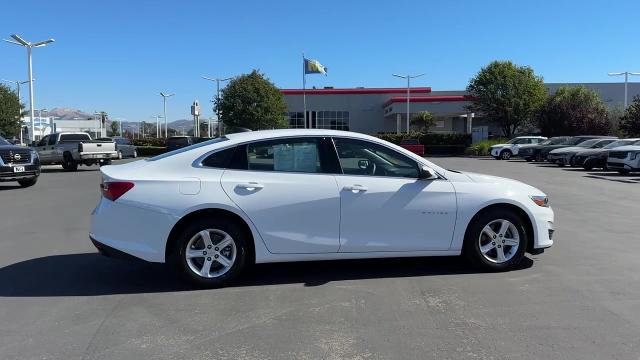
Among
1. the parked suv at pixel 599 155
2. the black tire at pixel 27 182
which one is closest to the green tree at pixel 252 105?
the parked suv at pixel 599 155

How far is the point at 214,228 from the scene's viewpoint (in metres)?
5.62

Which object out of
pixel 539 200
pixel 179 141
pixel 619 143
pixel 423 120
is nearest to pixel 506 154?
pixel 619 143

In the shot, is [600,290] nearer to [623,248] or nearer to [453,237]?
[453,237]

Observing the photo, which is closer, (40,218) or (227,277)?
(227,277)

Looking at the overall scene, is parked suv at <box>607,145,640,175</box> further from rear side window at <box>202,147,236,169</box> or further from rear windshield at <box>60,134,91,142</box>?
rear windshield at <box>60,134,91,142</box>

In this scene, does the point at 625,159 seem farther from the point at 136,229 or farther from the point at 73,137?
the point at 73,137

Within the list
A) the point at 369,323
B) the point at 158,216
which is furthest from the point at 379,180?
the point at 158,216

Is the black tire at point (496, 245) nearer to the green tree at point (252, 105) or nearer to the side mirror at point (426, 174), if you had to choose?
the side mirror at point (426, 174)

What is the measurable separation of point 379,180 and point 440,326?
1.81 m

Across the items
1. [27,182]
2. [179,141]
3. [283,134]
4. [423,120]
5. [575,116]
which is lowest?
[27,182]

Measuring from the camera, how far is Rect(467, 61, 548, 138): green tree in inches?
2002

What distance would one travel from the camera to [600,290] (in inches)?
220

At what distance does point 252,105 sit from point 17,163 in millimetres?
40935

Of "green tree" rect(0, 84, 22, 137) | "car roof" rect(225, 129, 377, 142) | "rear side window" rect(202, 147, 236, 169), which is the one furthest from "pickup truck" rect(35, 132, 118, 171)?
"green tree" rect(0, 84, 22, 137)
